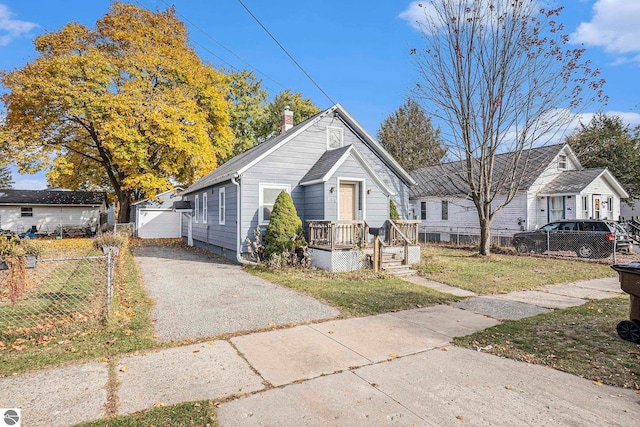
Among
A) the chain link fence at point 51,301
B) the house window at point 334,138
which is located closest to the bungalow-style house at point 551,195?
the house window at point 334,138

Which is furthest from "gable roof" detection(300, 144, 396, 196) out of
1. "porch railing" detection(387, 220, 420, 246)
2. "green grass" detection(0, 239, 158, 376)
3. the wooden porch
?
"green grass" detection(0, 239, 158, 376)

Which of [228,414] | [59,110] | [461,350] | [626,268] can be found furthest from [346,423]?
[59,110]

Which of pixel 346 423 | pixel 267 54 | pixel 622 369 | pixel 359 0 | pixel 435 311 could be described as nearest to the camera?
pixel 346 423

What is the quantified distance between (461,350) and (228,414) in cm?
324

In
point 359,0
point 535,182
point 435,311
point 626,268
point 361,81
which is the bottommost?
point 435,311

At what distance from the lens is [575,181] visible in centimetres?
1983

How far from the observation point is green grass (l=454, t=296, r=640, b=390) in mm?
4266

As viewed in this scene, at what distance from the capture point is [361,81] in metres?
14.3

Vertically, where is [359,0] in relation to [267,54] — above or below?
above

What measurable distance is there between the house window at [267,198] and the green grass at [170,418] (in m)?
9.92

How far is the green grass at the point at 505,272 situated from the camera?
→ 9.73m

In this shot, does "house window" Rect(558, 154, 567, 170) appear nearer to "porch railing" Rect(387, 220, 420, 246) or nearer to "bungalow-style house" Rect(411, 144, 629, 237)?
"bungalow-style house" Rect(411, 144, 629, 237)

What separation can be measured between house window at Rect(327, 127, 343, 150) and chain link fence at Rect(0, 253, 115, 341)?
9316mm

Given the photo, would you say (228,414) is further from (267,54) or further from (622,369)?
(267,54)
